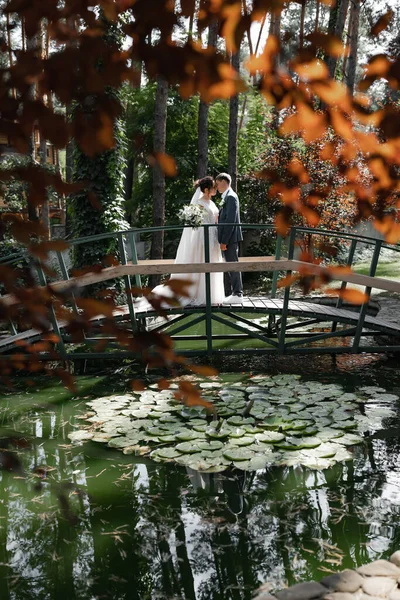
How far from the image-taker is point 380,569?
3.48m

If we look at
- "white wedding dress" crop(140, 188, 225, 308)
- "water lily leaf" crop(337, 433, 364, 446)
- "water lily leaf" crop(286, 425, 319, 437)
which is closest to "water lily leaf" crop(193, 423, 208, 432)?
"water lily leaf" crop(286, 425, 319, 437)

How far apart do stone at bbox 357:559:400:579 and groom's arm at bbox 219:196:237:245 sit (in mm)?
5646

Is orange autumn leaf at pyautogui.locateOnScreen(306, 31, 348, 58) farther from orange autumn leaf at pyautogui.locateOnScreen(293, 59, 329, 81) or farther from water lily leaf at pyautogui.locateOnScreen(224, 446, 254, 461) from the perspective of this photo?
water lily leaf at pyautogui.locateOnScreen(224, 446, 254, 461)

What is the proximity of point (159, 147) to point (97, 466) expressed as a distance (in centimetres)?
902

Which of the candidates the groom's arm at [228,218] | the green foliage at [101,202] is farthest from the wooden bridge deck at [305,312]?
the green foliage at [101,202]

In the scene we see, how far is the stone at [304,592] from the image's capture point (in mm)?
3209

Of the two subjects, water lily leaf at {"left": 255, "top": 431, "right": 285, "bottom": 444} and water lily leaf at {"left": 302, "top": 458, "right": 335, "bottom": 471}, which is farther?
water lily leaf at {"left": 255, "top": 431, "right": 285, "bottom": 444}

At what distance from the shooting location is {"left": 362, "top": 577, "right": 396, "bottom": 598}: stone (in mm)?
3238

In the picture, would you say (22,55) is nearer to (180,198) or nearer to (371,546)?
(371,546)

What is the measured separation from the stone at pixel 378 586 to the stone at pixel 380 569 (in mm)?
51

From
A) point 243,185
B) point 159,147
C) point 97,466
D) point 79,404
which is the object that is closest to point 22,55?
point 97,466

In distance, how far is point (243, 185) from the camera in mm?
17281

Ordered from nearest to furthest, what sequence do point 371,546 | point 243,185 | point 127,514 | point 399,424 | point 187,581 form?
point 187,581 → point 371,546 → point 127,514 → point 399,424 → point 243,185

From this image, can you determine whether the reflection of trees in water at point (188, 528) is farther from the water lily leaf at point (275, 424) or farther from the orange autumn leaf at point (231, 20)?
the orange autumn leaf at point (231, 20)
